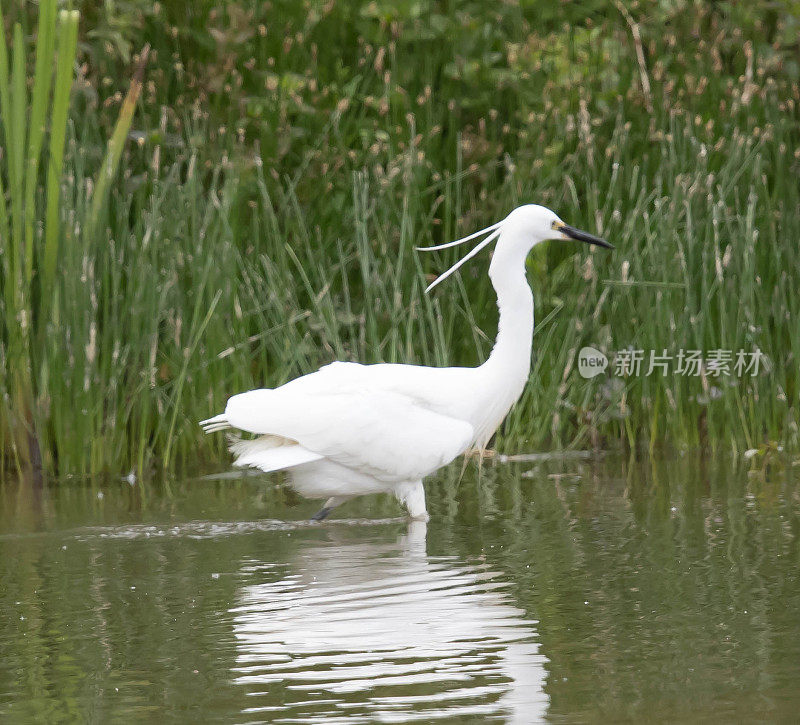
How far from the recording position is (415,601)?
4.22 meters

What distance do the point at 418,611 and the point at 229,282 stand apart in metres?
2.79

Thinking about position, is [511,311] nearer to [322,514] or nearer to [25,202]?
[322,514]

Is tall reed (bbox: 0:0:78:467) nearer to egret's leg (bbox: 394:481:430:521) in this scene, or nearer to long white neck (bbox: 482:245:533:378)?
egret's leg (bbox: 394:481:430:521)

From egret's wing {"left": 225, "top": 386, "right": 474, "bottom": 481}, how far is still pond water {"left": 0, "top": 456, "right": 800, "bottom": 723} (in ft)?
0.82

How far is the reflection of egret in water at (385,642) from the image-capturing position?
3.22 meters

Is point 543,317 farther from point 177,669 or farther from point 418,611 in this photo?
point 177,669

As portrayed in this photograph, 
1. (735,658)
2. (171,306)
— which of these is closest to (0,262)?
(171,306)

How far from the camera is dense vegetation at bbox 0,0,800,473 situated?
6.21m

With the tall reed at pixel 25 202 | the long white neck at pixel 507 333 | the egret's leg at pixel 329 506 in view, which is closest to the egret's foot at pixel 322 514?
the egret's leg at pixel 329 506

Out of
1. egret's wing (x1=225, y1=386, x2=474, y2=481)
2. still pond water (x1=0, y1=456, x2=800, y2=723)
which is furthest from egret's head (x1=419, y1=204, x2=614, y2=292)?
still pond water (x1=0, y1=456, x2=800, y2=723)

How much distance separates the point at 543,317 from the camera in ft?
23.0

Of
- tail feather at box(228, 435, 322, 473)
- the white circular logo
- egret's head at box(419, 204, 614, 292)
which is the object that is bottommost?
tail feather at box(228, 435, 322, 473)

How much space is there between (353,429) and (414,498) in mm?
350

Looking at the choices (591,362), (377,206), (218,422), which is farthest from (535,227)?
(377,206)
